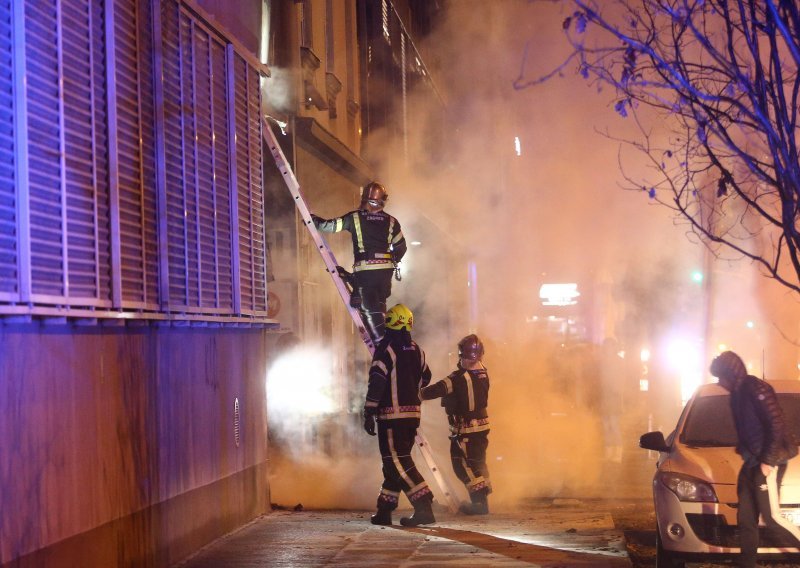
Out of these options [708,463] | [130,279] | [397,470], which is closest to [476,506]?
[397,470]

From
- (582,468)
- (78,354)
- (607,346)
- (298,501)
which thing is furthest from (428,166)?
(78,354)

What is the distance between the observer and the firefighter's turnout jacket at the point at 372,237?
9164 millimetres

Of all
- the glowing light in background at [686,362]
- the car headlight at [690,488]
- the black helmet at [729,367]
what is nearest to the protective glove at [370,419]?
the car headlight at [690,488]

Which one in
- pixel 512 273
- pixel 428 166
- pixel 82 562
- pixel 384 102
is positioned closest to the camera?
pixel 82 562

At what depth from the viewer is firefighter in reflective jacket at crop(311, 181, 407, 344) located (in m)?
9.22

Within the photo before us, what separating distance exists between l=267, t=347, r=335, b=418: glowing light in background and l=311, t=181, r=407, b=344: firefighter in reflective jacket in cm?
211

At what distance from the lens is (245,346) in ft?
27.0

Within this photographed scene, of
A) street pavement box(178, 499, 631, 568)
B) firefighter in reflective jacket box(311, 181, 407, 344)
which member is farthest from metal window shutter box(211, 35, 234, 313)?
street pavement box(178, 499, 631, 568)

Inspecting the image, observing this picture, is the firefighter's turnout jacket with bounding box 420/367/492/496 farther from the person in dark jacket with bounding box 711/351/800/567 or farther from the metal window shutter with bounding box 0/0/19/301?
the metal window shutter with bounding box 0/0/19/301

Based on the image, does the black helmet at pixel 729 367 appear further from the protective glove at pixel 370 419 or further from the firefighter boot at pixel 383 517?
the firefighter boot at pixel 383 517

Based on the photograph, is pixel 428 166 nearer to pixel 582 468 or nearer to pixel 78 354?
pixel 582 468

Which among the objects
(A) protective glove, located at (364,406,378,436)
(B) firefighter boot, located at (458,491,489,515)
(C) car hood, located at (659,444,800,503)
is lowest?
(B) firefighter boot, located at (458,491,489,515)

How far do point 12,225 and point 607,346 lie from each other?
13.0m

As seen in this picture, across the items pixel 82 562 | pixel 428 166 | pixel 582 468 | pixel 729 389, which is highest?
pixel 428 166
